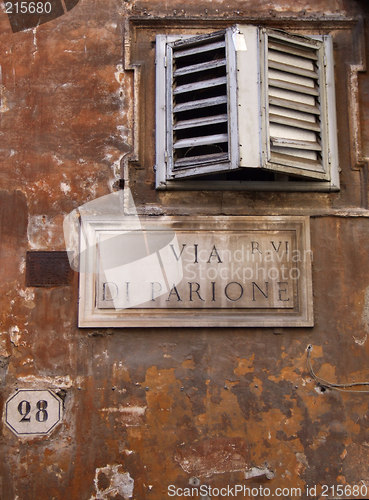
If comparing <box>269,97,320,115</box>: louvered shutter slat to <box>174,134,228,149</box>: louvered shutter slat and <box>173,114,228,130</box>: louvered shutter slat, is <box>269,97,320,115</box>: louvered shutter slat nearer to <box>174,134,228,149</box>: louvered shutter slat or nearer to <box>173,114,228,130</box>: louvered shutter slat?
<box>173,114,228,130</box>: louvered shutter slat

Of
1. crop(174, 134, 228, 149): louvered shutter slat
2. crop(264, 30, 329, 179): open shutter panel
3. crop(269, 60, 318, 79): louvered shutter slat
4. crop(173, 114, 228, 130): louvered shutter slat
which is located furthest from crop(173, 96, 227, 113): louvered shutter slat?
crop(269, 60, 318, 79): louvered shutter slat

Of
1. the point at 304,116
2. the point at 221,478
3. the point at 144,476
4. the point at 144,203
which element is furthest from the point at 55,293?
the point at 304,116

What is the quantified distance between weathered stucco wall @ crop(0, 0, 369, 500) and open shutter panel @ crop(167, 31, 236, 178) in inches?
12.6

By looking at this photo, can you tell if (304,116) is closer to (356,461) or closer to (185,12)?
(185,12)

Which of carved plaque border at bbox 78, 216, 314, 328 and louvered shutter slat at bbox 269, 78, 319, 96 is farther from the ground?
louvered shutter slat at bbox 269, 78, 319, 96

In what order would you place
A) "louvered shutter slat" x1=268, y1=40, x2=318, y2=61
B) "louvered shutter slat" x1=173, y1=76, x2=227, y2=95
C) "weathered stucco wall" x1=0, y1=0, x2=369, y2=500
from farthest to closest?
"louvered shutter slat" x1=268, y1=40, x2=318, y2=61
"louvered shutter slat" x1=173, y1=76, x2=227, y2=95
"weathered stucco wall" x1=0, y1=0, x2=369, y2=500

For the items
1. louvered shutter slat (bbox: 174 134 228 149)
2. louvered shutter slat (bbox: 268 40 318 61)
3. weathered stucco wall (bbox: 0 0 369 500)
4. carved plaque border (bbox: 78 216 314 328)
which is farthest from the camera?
louvered shutter slat (bbox: 268 40 318 61)

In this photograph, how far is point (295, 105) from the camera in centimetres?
708

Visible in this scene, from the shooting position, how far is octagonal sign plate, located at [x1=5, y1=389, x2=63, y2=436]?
259 inches

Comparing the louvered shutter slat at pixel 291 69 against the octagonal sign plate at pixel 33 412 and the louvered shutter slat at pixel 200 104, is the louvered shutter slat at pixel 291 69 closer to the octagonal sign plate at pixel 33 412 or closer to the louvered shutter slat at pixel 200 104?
the louvered shutter slat at pixel 200 104

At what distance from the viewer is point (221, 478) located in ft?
21.3

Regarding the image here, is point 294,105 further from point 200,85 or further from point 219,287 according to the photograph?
point 219,287

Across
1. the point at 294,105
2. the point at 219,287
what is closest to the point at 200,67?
the point at 294,105

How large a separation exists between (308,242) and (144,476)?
9.50 feet
